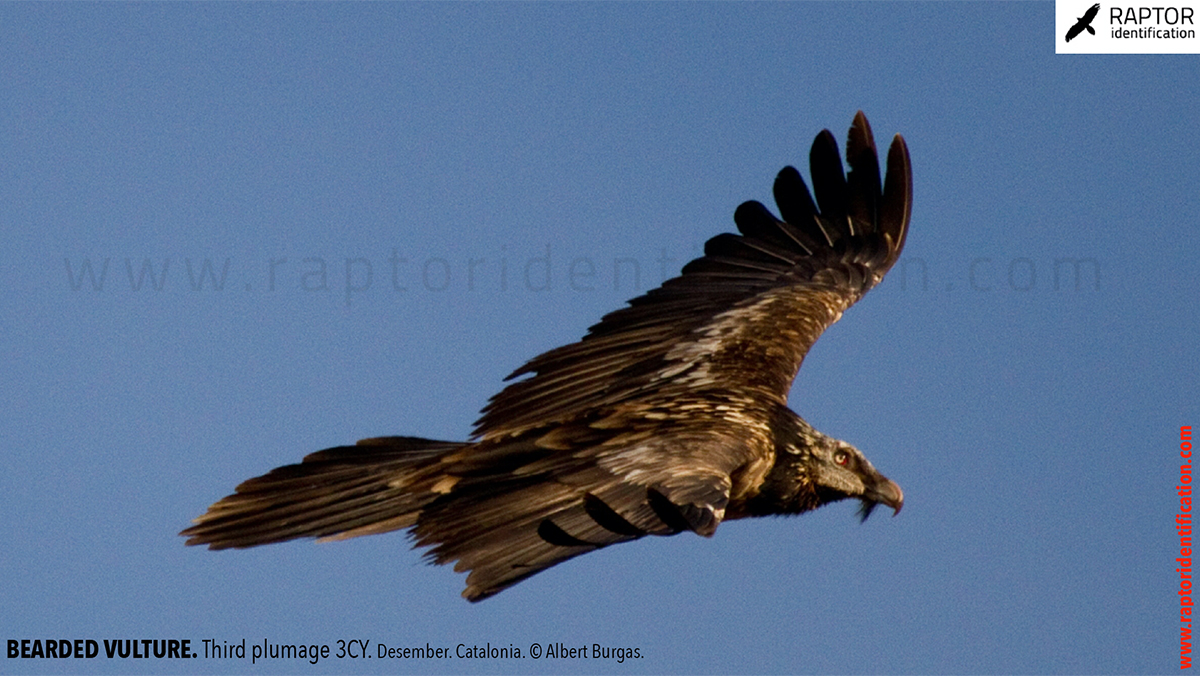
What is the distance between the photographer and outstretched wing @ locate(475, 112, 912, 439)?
8.53m

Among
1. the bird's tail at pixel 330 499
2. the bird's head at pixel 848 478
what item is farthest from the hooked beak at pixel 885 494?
the bird's tail at pixel 330 499

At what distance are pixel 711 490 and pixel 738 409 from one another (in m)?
1.48

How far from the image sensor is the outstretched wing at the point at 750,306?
8.53 m

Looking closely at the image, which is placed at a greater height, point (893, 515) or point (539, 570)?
point (539, 570)

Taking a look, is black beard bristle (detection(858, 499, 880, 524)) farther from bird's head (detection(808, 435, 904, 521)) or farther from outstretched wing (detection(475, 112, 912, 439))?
outstretched wing (detection(475, 112, 912, 439))

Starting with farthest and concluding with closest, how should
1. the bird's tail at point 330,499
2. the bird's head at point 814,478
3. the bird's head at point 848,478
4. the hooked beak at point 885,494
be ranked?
1. the hooked beak at point 885,494
2. the bird's head at point 848,478
3. the bird's head at point 814,478
4. the bird's tail at point 330,499

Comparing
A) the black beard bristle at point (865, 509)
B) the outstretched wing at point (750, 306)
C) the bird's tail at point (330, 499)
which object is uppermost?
the outstretched wing at point (750, 306)

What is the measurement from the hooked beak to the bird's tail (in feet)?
7.84

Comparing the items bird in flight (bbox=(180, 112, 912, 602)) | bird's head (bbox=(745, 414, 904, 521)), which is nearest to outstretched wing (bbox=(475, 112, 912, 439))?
bird in flight (bbox=(180, 112, 912, 602))

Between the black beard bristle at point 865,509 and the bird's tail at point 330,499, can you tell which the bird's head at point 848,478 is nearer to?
the black beard bristle at point 865,509

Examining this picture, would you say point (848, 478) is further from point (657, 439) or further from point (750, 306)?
point (657, 439)

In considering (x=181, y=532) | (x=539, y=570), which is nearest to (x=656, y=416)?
(x=539, y=570)

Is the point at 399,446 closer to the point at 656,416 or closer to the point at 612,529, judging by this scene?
the point at 656,416

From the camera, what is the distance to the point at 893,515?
884cm
